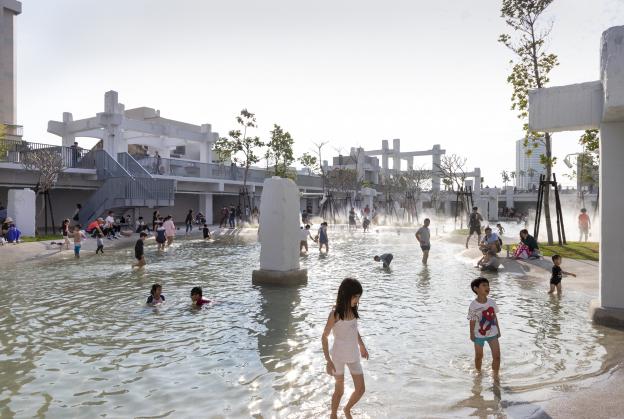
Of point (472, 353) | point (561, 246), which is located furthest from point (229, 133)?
point (472, 353)

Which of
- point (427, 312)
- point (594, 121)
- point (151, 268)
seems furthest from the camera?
point (151, 268)

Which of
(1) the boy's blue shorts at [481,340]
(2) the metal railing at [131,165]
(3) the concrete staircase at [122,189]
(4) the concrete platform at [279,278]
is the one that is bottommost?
(4) the concrete platform at [279,278]

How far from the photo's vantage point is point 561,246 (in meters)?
22.1

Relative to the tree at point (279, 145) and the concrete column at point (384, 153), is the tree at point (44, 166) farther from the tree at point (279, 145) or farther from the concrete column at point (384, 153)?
the concrete column at point (384, 153)

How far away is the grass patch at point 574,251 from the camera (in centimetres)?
1891

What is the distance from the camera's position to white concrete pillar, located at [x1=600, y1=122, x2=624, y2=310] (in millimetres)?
9305

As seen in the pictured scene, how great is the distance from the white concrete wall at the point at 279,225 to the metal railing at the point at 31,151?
22.9 m

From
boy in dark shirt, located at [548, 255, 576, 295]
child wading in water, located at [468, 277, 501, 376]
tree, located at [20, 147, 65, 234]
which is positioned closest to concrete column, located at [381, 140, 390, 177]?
tree, located at [20, 147, 65, 234]

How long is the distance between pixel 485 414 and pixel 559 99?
22.2 ft

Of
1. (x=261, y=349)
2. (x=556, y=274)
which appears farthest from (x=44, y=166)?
(x=556, y=274)

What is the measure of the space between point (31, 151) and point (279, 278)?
24.6 m

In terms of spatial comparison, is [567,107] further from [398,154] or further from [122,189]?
[398,154]

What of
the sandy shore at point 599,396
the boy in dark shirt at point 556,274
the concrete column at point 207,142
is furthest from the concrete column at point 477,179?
the sandy shore at point 599,396

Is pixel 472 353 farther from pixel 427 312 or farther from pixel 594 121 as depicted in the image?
pixel 594 121
